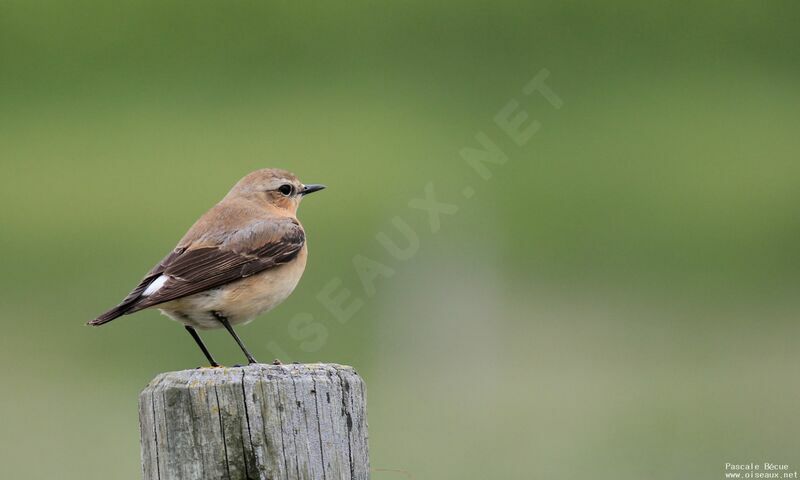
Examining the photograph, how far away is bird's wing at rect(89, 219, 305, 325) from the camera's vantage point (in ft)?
24.4

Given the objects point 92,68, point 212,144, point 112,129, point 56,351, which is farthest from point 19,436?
point 92,68

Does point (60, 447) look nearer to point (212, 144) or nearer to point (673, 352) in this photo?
point (673, 352)

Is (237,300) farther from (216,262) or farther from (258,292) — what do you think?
(216,262)

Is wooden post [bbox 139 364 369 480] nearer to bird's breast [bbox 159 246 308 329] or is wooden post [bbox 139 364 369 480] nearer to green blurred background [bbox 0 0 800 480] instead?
bird's breast [bbox 159 246 308 329]

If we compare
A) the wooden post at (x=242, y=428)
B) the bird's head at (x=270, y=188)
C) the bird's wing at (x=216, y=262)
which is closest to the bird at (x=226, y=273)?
the bird's wing at (x=216, y=262)

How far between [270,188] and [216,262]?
1557 mm

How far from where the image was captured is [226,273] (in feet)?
26.0

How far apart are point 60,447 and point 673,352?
746 centimetres

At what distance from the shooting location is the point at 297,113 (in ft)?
92.0

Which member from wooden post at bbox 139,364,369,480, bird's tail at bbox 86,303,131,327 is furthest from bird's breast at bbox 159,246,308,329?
wooden post at bbox 139,364,369,480

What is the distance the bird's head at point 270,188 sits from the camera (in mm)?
9367

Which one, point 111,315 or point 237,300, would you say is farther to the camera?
point 237,300

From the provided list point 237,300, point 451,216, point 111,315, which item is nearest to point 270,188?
point 237,300

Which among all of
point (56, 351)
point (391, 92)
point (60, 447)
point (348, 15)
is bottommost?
point (60, 447)
